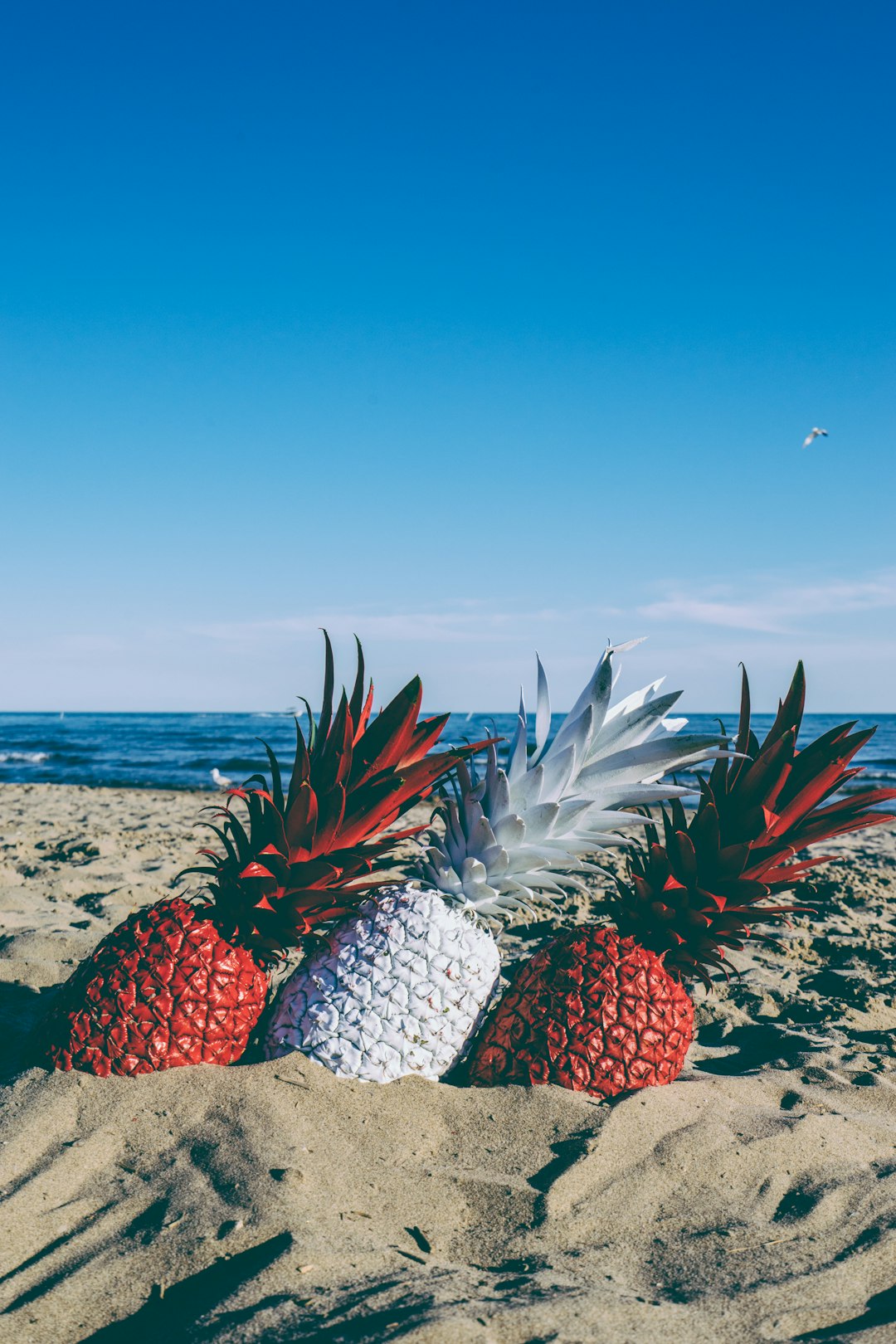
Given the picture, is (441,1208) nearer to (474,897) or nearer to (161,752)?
(474,897)

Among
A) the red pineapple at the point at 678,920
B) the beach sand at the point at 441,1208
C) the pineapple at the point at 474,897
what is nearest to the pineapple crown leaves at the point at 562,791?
the pineapple at the point at 474,897

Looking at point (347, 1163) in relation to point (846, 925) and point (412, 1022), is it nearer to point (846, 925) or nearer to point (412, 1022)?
point (412, 1022)

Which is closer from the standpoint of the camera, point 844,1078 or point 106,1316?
point 106,1316

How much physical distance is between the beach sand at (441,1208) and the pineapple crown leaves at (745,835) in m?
0.59

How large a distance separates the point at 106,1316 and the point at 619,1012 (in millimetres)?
1765

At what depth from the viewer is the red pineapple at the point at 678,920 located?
303 cm

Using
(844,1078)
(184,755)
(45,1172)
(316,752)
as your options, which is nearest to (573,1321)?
(45,1172)

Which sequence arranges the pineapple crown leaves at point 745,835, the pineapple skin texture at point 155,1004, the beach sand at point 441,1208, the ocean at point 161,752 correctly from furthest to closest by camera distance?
the ocean at point 161,752
the pineapple crown leaves at point 745,835
the pineapple skin texture at point 155,1004
the beach sand at point 441,1208

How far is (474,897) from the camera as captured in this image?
3018mm

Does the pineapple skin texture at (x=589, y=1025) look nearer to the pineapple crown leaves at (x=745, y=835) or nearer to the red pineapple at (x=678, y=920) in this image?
the red pineapple at (x=678, y=920)

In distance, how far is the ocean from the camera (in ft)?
68.4

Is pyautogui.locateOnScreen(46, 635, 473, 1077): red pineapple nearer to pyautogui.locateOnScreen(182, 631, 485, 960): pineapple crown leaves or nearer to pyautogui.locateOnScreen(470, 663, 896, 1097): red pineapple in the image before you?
pyautogui.locateOnScreen(182, 631, 485, 960): pineapple crown leaves

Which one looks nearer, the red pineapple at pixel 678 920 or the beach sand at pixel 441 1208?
the beach sand at pixel 441 1208

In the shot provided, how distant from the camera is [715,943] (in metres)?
3.20
